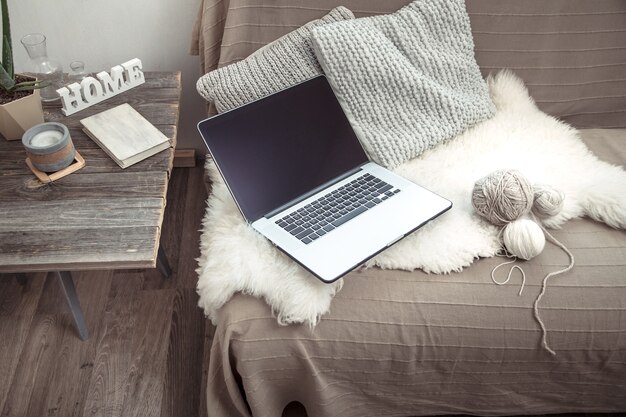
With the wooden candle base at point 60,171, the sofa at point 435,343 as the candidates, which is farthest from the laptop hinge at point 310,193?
the wooden candle base at point 60,171

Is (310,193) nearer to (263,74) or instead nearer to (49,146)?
(263,74)

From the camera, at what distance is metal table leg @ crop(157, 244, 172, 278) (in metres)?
1.43

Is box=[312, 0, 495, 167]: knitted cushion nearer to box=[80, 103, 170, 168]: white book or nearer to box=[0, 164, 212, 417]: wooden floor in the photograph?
box=[80, 103, 170, 168]: white book

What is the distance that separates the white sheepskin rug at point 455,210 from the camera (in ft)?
3.18

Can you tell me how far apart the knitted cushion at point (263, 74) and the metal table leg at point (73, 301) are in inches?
20.3

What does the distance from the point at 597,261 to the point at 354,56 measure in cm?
65

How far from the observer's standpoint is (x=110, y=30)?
4.74ft

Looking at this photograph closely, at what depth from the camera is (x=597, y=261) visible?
1.04m

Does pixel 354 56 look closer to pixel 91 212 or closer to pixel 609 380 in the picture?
pixel 91 212

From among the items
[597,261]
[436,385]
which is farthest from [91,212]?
[597,261]

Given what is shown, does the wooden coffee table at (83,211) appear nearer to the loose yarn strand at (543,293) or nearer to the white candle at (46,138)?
the white candle at (46,138)

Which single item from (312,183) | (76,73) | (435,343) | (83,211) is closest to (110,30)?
(76,73)

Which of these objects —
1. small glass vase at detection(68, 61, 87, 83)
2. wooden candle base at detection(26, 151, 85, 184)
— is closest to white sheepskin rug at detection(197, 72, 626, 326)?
wooden candle base at detection(26, 151, 85, 184)

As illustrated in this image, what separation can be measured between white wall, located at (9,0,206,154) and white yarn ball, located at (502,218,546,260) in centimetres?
100
